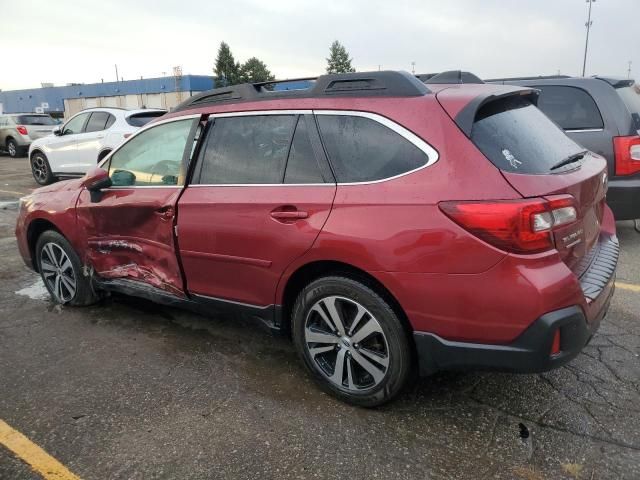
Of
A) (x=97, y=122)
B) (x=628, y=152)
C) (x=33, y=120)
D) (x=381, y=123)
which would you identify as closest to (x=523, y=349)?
(x=381, y=123)

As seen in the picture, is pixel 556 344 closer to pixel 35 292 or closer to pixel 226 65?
pixel 35 292

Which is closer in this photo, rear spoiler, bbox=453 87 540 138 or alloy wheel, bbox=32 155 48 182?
rear spoiler, bbox=453 87 540 138

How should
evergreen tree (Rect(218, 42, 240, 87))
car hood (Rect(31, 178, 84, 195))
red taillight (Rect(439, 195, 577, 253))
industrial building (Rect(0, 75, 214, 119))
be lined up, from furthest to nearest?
evergreen tree (Rect(218, 42, 240, 87)) → industrial building (Rect(0, 75, 214, 119)) → car hood (Rect(31, 178, 84, 195)) → red taillight (Rect(439, 195, 577, 253))

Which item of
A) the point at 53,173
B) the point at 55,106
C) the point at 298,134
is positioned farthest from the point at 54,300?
the point at 55,106

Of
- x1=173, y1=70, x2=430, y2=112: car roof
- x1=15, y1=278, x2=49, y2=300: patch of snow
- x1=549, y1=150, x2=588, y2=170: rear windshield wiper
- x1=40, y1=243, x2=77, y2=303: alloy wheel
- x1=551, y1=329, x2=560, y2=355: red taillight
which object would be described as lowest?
x1=15, y1=278, x2=49, y2=300: patch of snow

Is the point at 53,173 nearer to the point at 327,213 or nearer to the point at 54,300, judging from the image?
the point at 54,300

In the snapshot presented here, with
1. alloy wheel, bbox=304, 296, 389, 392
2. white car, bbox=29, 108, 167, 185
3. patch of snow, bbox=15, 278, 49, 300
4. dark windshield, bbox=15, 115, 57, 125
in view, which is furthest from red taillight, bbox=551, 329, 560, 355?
dark windshield, bbox=15, 115, 57, 125

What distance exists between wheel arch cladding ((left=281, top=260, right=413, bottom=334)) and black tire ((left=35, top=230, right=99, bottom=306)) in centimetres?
196

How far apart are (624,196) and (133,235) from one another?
14.7ft

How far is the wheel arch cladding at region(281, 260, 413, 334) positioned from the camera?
2496mm

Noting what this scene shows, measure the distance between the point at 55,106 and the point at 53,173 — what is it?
209 feet

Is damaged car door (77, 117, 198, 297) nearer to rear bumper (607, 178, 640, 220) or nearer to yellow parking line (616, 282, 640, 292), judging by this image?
yellow parking line (616, 282, 640, 292)

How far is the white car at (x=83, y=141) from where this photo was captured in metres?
9.88

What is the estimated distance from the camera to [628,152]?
Answer: 495 centimetres
